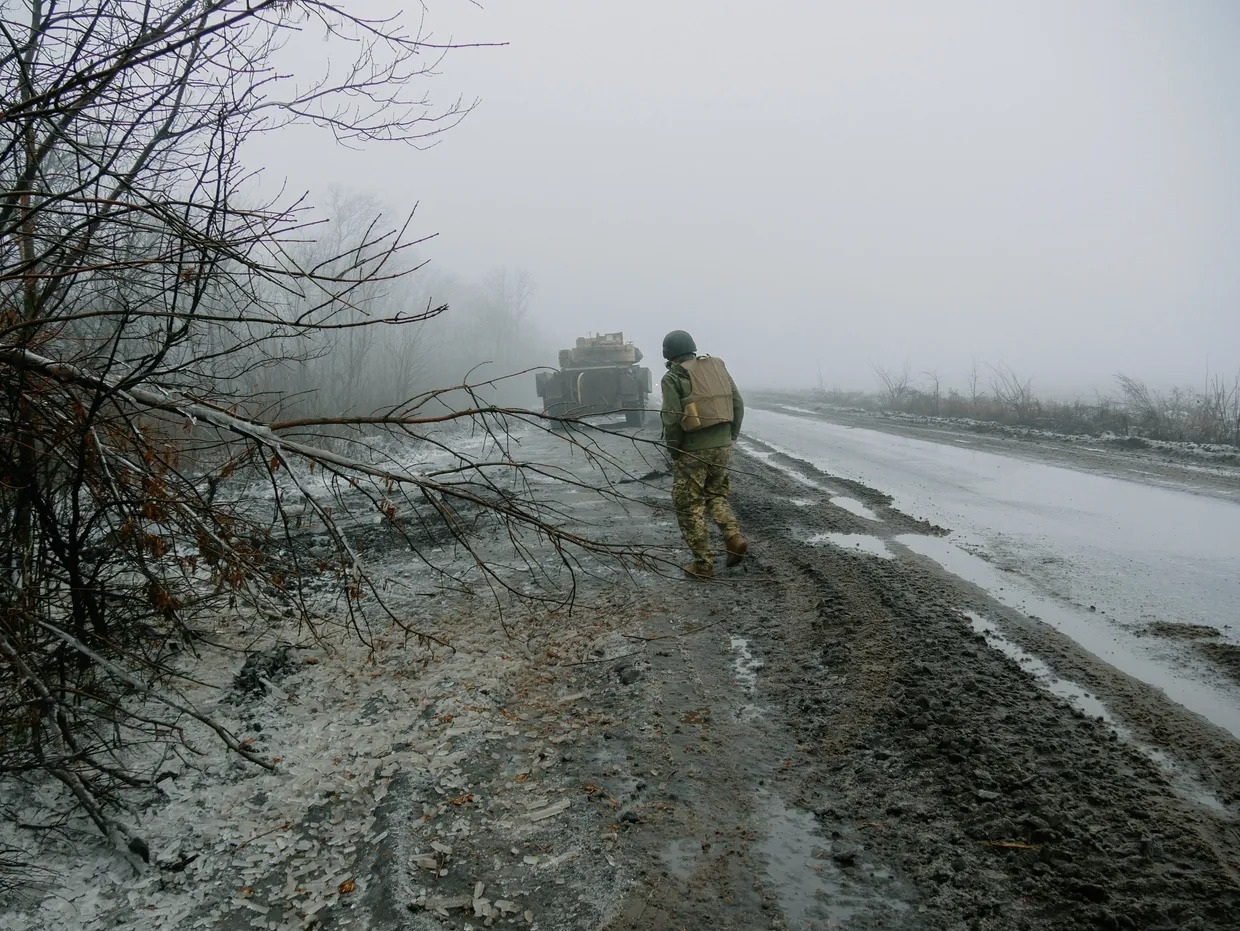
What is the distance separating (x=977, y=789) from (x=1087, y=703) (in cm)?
106

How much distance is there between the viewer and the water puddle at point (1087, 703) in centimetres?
263

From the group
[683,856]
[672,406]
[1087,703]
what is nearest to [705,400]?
[672,406]

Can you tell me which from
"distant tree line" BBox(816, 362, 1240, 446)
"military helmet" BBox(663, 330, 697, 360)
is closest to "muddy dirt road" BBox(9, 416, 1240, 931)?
"military helmet" BBox(663, 330, 697, 360)

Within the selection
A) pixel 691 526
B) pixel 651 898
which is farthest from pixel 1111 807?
pixel 691 526

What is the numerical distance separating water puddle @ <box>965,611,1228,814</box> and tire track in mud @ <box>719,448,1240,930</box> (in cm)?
5

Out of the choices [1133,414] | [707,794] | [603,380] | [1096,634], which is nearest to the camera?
[707,794]

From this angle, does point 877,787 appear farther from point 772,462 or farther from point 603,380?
point 603,380

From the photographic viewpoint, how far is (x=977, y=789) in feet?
8.83

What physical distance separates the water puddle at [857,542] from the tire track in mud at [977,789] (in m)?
1.49

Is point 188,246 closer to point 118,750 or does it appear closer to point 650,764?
point 118,750

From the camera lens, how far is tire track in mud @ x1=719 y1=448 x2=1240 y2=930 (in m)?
2.15

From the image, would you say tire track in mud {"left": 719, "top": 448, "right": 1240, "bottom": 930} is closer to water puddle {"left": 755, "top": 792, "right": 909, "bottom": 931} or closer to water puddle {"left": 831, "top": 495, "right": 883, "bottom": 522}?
water puddle {"left": 755, "top": 792, "right": 909, "bottom": 931}

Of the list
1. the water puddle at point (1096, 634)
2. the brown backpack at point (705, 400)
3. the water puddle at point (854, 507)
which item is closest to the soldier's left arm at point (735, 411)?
the brown backpack at point (705, 400)

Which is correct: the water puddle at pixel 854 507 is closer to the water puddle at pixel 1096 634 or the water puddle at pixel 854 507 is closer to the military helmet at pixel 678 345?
the water puddle at pixel 1096 634
